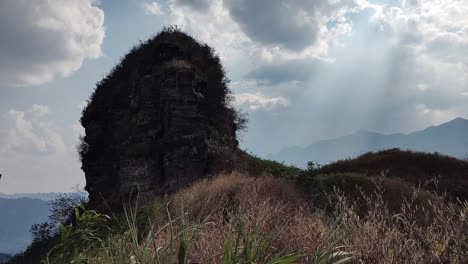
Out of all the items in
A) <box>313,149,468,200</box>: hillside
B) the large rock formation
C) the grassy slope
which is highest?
the large rock formation

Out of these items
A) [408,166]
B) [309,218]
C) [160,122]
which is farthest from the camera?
[160,122]

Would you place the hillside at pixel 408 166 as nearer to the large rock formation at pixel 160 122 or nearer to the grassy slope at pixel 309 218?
the grassy slope at pixel 309 218

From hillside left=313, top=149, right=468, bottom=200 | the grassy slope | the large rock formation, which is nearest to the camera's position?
the grassy slope

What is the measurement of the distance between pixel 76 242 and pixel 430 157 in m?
32.7

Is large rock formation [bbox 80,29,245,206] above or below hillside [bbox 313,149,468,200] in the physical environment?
above

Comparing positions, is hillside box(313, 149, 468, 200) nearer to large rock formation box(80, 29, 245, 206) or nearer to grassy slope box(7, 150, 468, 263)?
grassy slope box(7, 150, 468, 263)

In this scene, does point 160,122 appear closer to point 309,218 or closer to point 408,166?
point 408,166

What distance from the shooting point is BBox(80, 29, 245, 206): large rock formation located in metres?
31.4

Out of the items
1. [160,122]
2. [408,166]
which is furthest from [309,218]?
[160,122]

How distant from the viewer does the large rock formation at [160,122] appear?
3142 cm

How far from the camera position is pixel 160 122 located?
34.0 m

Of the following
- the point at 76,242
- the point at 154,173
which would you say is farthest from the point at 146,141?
the point at 76,242

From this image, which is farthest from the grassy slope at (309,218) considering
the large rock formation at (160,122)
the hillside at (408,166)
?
the large rock formation at (160,122)

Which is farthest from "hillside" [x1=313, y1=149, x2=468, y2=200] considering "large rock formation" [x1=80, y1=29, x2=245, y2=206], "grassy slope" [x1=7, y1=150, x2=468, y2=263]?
"large rock formation" [x1=80, y1=29, x2=245, y2=206]
